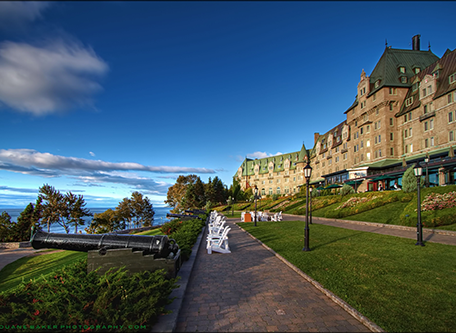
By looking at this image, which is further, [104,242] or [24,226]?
[24,226]

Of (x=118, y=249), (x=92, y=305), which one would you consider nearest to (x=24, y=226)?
(x=118, y=249)

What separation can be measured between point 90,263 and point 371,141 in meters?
46.4

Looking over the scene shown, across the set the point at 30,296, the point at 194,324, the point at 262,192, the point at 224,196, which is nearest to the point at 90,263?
the point at 30,296

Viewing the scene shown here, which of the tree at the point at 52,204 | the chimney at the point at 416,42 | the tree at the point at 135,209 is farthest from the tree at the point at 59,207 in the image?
the chimney at the point at 416,42

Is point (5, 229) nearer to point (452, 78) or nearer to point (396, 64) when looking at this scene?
point (452, 78)

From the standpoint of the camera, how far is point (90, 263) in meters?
5.35

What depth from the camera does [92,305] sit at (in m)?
4.28

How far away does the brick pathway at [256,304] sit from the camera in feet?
14.0

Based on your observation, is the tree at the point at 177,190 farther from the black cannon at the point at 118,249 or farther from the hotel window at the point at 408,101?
the black cannon at the point at 118,249

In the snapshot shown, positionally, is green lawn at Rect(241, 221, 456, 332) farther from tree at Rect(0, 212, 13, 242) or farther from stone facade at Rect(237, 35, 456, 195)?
tree at Rect(0, 212, 13, 242)

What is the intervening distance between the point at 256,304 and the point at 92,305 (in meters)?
3.13

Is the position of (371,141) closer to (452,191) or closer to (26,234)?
(452,191)

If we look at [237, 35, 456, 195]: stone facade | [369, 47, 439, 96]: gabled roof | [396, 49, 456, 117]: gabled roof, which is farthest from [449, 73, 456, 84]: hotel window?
[369, 47, 439, 96]: gabled roof

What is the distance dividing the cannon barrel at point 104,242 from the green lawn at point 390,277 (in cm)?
415
